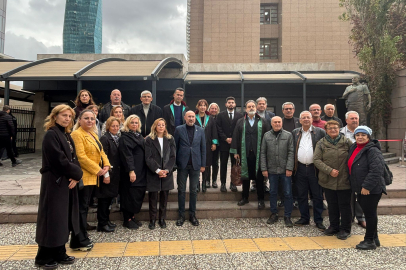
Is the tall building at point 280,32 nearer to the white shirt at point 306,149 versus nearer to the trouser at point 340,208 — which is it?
the white shirt at point 306,149

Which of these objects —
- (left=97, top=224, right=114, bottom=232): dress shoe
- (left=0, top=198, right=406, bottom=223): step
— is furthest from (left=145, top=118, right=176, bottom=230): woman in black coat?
(left=97, top=224, right=114, bottom=232): dress shoe

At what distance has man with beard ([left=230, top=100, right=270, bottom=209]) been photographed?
16.7 ft

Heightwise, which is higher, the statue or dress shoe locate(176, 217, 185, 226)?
the statue

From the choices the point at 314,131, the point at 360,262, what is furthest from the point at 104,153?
the point at 360,262

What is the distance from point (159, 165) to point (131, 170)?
0.47 metres

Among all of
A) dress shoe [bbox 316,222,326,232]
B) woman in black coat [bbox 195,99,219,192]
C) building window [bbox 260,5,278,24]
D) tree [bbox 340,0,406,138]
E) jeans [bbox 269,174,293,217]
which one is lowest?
dress shoe [bbox 316,222,326,232]

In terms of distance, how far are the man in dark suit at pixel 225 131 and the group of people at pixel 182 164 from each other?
0.02m

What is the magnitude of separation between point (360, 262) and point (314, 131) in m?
2.12

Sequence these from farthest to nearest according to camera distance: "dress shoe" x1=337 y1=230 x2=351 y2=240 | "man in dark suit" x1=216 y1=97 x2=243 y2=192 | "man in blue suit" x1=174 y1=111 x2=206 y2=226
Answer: "man in dark suit" x1=216 y1=97 x2=243 y2=192 → "man in blue suit" x1=174 y1=111 x2=206 y2=226 → "dress shoe" x1=337 y1=230 x2=351 y2=240

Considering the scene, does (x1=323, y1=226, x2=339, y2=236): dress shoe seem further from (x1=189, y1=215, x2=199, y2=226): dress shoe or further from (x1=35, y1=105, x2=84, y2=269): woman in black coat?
(x1=35, y1=105, x2=84, y2=269): woman in black coat

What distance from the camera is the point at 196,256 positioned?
3535 mm

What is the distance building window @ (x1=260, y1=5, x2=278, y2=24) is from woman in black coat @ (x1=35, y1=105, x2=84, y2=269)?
79.4ft

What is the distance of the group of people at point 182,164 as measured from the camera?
3.20 metres

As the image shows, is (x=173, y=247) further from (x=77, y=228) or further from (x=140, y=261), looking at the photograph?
(x=77, y=228)
